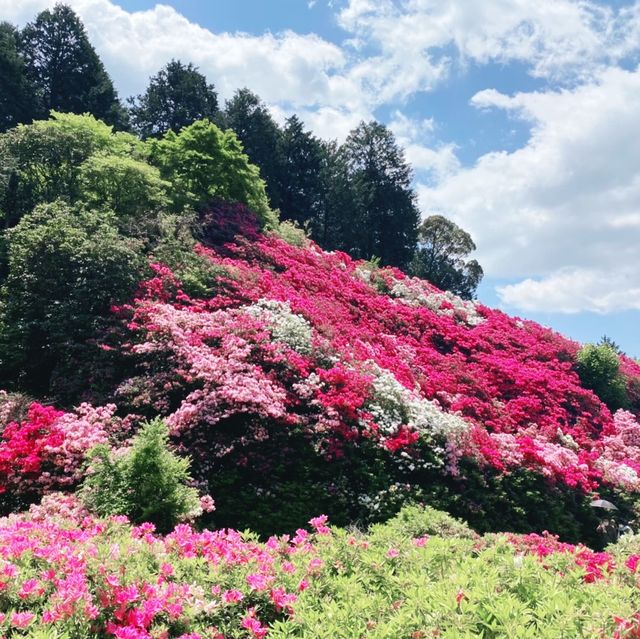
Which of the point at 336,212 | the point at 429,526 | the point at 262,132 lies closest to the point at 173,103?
the point at 262,132

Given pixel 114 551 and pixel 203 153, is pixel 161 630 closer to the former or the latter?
pixel 114 551

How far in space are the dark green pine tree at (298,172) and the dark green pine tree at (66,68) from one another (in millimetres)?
9858

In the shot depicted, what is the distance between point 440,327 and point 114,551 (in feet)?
46.1

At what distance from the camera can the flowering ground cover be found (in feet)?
9.61

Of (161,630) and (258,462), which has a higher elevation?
(258,462)

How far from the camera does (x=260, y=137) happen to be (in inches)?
1305

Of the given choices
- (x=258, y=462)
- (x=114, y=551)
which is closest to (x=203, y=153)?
(x=258, y=462)

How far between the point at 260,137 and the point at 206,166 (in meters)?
16.1

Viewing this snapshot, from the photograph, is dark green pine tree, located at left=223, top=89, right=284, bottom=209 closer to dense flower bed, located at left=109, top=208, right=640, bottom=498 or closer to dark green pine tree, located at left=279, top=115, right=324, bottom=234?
dark green pine tree, located at left=279, top=115, right=324, bottom=234

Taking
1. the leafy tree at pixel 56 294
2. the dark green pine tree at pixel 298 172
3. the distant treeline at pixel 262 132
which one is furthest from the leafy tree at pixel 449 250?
the leafy tree at pixel 56 294

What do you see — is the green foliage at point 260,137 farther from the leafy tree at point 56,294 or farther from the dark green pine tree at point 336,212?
the leafy tree at point 56,294

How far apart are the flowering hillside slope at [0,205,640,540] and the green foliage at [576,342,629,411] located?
1696 mm

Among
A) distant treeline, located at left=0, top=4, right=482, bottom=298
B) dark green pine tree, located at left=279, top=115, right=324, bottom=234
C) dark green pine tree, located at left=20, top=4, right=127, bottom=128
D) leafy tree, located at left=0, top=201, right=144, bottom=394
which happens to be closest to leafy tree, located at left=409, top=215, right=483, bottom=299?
distant treeline, located at left=0, top=4, right=482, bottom=298

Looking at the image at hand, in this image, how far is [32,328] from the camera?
33.3 ft
